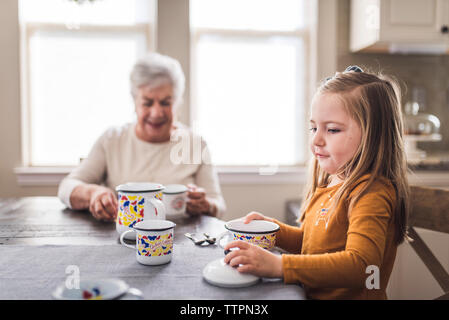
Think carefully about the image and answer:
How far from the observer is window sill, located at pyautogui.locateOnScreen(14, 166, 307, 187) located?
8.46 ft

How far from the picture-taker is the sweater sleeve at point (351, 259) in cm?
76

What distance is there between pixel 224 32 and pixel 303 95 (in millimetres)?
711

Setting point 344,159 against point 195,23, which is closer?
point 344,159

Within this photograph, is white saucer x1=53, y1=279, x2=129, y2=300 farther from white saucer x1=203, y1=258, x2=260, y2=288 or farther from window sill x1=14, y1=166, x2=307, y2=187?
window sill x1=14, y1=166, x2=307, y2=187

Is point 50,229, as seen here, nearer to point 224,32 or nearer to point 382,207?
point 382,207

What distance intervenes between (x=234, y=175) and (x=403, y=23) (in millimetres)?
1421

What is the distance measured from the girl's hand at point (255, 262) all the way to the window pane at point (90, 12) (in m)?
2.24

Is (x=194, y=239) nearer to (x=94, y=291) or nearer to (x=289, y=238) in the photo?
(x=289, y=238)

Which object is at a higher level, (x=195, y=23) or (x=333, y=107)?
(x=195, y=23)

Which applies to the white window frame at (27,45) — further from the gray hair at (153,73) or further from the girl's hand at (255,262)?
the girl's hand at (255,262)

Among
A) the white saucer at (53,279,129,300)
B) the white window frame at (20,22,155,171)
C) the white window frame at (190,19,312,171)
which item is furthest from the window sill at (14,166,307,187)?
the white saucer at (53,279,129,300)

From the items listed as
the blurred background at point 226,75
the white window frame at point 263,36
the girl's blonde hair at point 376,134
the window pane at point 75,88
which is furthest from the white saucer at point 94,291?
the window pane at point 75,88

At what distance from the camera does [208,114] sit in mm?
2807
